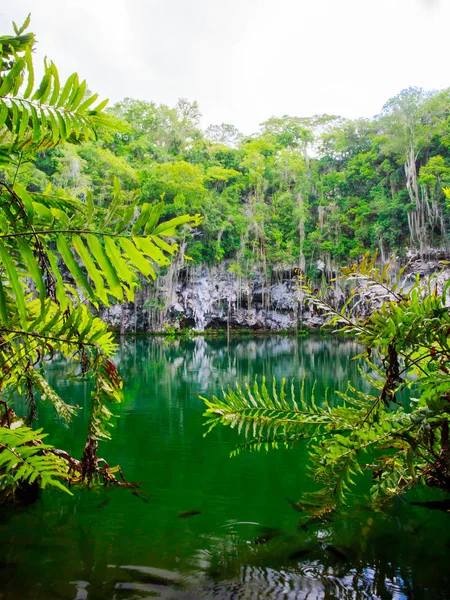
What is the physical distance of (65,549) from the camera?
82.8 inches

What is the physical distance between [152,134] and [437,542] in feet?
95.2

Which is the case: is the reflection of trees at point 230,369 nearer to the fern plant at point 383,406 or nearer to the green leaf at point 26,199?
the fern plant at point 383,406

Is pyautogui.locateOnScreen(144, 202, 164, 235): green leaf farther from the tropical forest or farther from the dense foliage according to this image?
the dense foliage

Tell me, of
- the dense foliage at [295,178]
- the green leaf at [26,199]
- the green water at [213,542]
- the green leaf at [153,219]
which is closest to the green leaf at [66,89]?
the green leaf at [26,199]

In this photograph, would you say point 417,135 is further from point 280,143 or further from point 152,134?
point 152,134

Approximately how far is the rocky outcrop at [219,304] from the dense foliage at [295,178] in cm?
132

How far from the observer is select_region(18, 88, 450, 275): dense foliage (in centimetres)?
2402

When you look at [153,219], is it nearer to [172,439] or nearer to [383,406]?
[383,406]

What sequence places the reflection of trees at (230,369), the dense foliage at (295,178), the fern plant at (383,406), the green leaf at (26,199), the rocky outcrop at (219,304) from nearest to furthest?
the green leaf at (26,199) → the fern plant at (383,406) → the reflection of trees at (230,369) → the dense foliage at (295,178) → the rocky outcrop at (219,304)

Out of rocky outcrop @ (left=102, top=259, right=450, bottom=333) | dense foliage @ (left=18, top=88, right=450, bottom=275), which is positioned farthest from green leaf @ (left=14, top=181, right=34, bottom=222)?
rocky outcrop @ (left=102, top=259, right=450, bottom=333)

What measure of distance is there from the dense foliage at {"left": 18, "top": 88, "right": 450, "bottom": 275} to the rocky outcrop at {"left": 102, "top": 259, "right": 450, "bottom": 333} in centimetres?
132

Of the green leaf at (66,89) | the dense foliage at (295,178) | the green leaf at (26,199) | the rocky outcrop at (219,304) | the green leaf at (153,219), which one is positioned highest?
the dense foliage at (295,178)

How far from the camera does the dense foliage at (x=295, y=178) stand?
24.0 meters

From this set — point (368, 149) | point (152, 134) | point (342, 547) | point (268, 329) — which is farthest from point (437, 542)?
point (368, 149)
